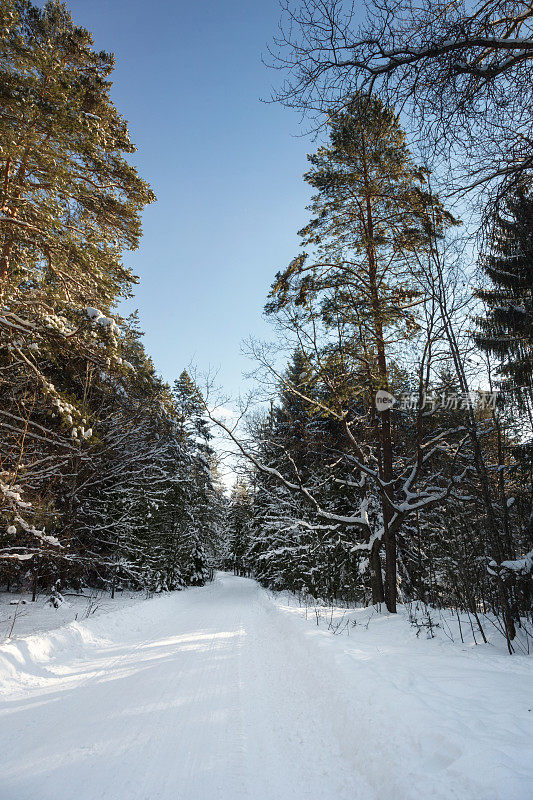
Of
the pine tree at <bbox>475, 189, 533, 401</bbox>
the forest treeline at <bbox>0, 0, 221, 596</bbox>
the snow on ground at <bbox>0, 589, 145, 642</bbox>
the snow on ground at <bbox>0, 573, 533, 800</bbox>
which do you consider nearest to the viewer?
the snow on ground at <bbox>0, 573, 533, 800</bbox>

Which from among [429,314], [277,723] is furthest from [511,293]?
[277,723]

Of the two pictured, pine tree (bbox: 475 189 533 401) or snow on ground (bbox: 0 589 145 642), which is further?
snow on ground (bbox: 0 589 145 642)

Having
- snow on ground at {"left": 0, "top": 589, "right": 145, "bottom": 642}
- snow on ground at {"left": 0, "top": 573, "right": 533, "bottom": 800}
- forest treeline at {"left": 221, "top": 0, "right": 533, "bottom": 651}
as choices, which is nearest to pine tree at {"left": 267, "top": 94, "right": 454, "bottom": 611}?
forest treeline at {"left": 221, "top": 0, "right": 533, "bottom": 651}

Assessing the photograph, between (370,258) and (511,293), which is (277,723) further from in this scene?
(370,258)

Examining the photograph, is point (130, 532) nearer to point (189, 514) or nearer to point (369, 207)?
point (189, 514)

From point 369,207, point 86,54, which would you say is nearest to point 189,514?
point 369,207

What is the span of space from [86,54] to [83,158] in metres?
2.66

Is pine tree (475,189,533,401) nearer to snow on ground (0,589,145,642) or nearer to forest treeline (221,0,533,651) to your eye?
forest treeline (221,0,533,651)

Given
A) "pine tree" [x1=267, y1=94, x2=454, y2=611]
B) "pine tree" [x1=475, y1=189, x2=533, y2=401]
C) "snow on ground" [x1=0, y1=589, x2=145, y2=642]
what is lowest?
"snow on ground" [x1=0, y1=589, x2=145, y2=642]

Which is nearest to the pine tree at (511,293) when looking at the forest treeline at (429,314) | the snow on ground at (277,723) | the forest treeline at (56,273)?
the forest treeline at (429,314)

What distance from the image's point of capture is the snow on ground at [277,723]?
243 cm

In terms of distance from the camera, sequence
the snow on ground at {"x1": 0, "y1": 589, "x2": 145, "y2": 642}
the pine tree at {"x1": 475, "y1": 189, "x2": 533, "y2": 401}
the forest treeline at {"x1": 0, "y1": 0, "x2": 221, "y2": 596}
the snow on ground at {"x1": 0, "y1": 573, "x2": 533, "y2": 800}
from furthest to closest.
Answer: the snow on ground at {"x1": 0, "y1": 589, "x2": 145, "y2": 642} → the forest treeline at {"x1": 0, "y1": 0, "x2": 221, "y2": 596} → the pine tree at {"x1": 475, "y1": 189, "x2": 533, "y2": 401} → the snow on ground at {"x1": 0, "y1": 573, "x2": 533, "y2": 800}

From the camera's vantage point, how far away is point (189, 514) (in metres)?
20.9

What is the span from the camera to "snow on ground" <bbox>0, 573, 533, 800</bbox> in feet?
7.96
